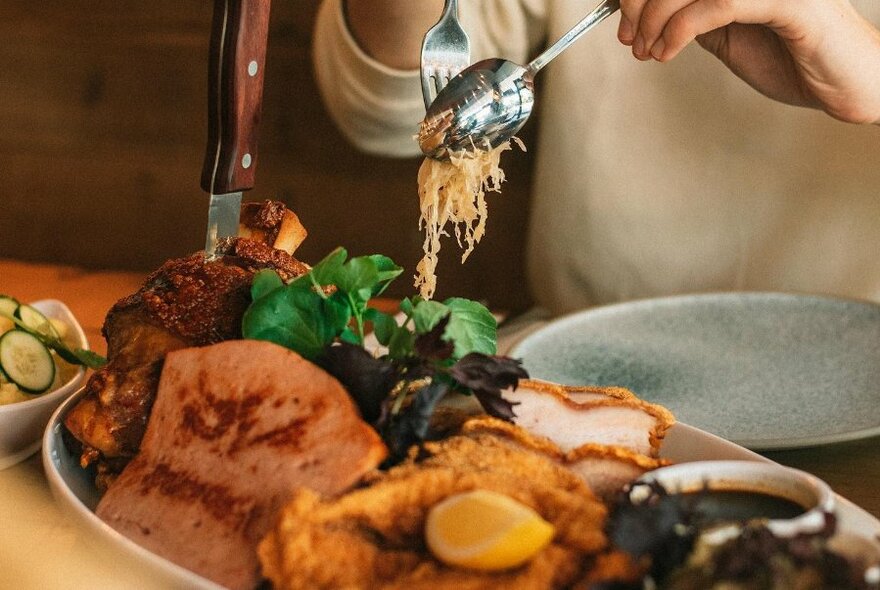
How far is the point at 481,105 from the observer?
1198 millimetres

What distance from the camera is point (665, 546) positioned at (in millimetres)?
614

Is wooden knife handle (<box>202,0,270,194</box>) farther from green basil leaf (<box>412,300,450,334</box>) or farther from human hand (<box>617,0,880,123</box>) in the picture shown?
human hand (<box>617,0,880,123</box>)

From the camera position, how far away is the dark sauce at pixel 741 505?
68 centimetres

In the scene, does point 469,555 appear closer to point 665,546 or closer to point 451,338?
point 665,546

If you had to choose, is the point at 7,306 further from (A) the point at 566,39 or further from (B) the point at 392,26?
(B) the point at 392,26

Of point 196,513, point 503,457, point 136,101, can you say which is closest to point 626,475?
point 503,457

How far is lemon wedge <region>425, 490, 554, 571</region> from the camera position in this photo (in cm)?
60

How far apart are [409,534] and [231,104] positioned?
542mm

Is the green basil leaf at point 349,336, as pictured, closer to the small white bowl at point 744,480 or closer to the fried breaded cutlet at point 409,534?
the fried breaded cutlet at point 409,534

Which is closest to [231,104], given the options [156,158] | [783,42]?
[783,42]

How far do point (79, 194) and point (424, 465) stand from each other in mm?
3250

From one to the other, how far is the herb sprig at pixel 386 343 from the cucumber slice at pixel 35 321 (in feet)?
1.53

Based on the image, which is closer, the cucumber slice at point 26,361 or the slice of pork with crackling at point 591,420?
the slice of pork with crackling at point 591,420

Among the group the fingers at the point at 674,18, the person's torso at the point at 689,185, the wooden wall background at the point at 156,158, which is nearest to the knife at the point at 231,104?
the fingers at the point at 674,18
